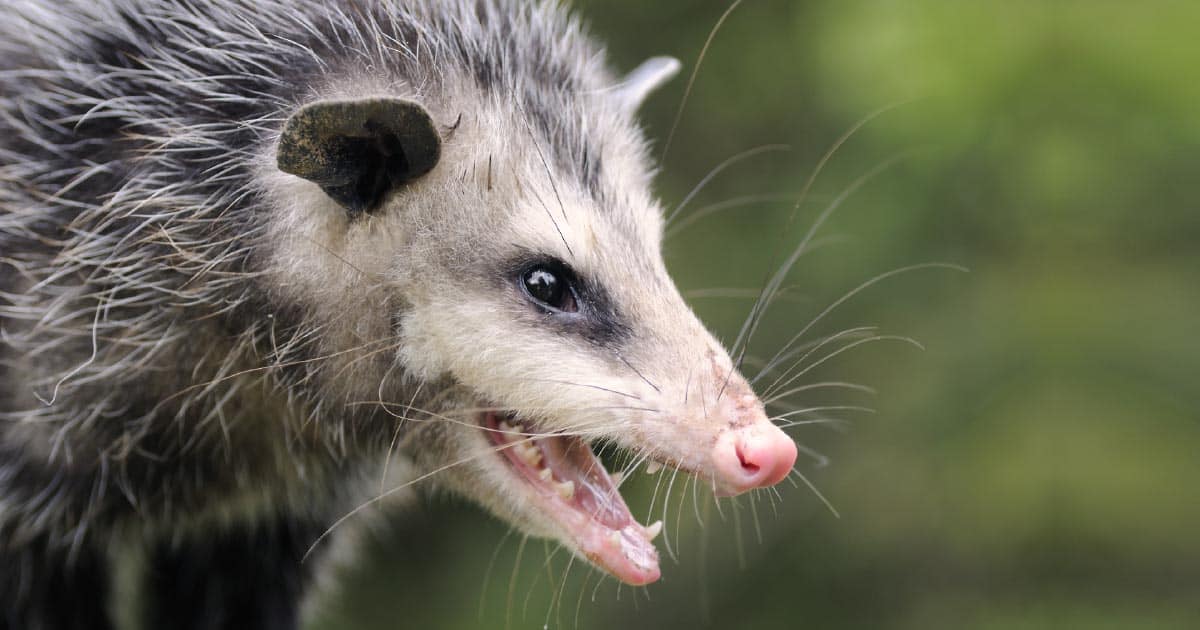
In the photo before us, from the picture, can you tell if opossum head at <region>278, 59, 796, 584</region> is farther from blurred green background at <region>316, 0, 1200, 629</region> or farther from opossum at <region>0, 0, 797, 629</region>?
blurred green background at <region>316, 0, 1200, 629</region>

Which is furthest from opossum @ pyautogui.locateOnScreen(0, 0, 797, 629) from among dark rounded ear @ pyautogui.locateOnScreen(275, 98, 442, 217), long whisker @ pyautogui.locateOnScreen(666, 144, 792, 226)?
long whisker @ pyautogui.locateOnScreen(666, 144, 792, 226)

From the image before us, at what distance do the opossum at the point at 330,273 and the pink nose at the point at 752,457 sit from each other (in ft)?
0.03

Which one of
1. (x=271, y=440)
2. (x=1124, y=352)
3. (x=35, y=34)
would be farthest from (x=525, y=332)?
(x=1124, y=352)

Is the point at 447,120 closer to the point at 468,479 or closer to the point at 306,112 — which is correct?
the point at 306,112

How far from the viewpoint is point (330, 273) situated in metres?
2.29

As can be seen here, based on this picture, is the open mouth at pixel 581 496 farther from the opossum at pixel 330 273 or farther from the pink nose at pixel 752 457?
the pink nose at pixel 752 457

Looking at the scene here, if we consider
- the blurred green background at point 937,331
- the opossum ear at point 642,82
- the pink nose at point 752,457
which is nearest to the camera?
the pink nose at point 752,457

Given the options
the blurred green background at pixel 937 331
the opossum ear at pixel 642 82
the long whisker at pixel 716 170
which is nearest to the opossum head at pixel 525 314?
the long whisker at pixel 716 170

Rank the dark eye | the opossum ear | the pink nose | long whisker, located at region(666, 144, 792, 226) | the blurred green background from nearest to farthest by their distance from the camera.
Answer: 1. the pink nose
2. the dark eye
3. long whisker, located at region(666, 144, 792, 226)
4. the opossum ear
5. the blurred green background

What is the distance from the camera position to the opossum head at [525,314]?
2.06 m

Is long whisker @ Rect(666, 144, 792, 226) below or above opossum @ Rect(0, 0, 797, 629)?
above

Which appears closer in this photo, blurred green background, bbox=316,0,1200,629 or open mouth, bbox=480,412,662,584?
open mouth, bbox=480,412,662,584

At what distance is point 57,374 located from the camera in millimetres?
2432

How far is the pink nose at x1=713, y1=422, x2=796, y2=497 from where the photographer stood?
1.96m
